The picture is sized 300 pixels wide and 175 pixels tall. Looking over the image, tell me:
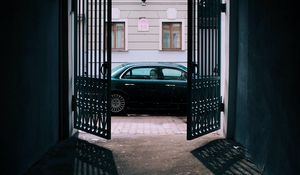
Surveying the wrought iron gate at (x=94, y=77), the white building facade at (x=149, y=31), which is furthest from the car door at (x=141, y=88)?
the white building facade at (x=149, y=31)

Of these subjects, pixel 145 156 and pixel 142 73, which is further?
pixel 142 73

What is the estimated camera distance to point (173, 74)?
43.8 feet

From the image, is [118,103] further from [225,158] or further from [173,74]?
[225,158]

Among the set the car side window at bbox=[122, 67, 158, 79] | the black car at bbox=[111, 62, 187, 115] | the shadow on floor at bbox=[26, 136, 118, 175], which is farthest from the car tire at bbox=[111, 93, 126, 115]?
the shadow on floor at bbox=[26, 136, 118, 175]

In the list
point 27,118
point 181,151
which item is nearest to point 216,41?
point 181,151

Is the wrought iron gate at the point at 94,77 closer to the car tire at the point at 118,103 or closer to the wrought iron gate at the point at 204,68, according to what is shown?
the wrought iron gate at the point at 204,68

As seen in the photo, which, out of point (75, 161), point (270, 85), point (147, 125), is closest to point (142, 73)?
point (147, 125)

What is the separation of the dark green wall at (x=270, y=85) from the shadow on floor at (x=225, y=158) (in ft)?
0.52

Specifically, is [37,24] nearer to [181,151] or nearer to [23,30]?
[23,30]

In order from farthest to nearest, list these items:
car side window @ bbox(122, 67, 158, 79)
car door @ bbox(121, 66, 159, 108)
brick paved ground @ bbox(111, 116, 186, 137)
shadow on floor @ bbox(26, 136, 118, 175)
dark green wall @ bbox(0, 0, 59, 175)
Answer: car side window @ bbox(122, 67, 158, 79) → car door @ bbox(121, 66, 159, 108) → brick paved ground @ bbox(111, 116, 186, 137) → shadow on floor @ bbox(26, 136, 118, 175) → dark green wall @ bbox(0, 0, 59, 175)

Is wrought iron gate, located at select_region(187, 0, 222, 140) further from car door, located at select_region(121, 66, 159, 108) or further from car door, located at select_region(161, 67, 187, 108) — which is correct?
car door, located at select_region(121, 66, 159, 108)

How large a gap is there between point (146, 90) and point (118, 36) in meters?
6.85

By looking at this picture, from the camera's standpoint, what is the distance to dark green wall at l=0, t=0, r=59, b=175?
538 centimetres

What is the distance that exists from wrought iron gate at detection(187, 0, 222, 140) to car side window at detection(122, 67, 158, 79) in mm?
4038
